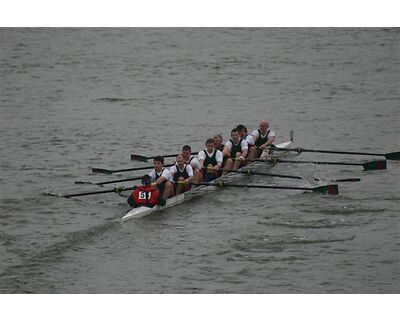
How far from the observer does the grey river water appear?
54.6 feet

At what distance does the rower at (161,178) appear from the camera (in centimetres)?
1952

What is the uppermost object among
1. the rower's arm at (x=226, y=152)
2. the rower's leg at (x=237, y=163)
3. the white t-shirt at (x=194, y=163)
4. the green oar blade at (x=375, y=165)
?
the rower's arm at (x=226, y=152)

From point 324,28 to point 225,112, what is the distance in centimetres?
2138

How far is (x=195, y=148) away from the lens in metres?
27.8

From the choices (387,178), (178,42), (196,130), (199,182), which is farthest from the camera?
(178,42)

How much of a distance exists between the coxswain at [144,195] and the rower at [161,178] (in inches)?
9.8

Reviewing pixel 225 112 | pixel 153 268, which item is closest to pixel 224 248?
pixel 153 268

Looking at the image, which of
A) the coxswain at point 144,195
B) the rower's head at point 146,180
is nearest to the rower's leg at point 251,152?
the coxswain at point 144,195

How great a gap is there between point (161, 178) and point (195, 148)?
8237 millimetres

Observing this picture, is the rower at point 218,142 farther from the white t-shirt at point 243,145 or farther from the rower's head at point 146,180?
the rower's head at point 146,180

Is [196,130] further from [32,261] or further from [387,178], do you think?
[32,261]

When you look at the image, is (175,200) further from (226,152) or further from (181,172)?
(226,152)

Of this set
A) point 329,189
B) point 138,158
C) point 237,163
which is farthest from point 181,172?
point 138,158

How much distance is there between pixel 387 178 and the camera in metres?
23.5
